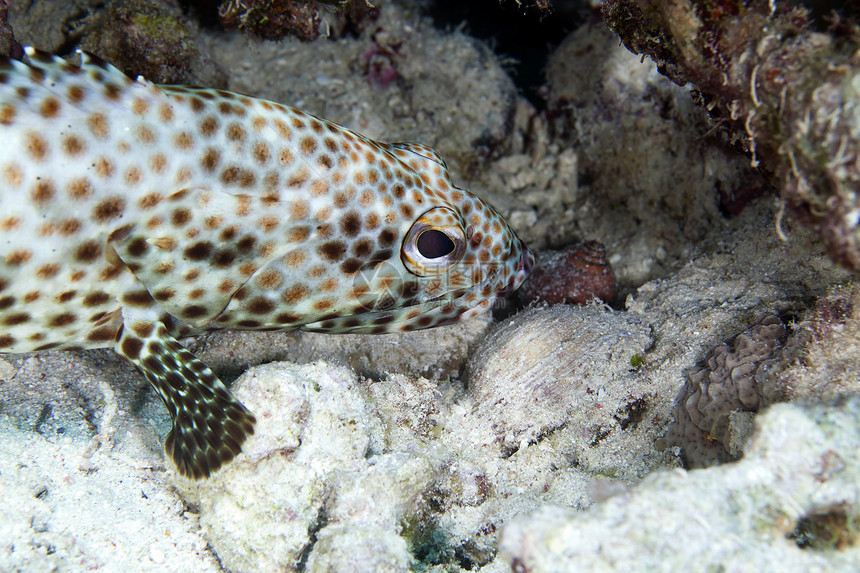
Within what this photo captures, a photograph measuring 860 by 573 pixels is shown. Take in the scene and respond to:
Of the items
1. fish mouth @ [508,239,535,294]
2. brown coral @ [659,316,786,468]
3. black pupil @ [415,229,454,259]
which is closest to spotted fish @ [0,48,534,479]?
black pupil @ [415,229,454,259]

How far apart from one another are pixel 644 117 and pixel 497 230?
2627 millimetres

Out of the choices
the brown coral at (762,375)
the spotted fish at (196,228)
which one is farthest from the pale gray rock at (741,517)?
the spotted fish at (196,228)

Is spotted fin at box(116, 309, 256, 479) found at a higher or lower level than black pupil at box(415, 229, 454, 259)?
lower

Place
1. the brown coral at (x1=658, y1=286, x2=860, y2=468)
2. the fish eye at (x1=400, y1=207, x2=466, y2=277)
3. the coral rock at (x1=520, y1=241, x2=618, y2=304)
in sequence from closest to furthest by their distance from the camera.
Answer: the brown coral at (x1=658, y1=286, x2=860, y2=468), the fish eye at (x1=400, y1=207, x2=466, y2=277), the coral rock at (x1=520, y1=241, x2=618, y2=304)

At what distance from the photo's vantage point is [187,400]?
2.83 meters

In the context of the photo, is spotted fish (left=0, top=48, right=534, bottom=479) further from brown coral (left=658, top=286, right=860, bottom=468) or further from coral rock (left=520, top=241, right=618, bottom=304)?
brown coral (left=658, top=286, right=860, bottom=468)

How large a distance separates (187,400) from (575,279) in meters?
3.01

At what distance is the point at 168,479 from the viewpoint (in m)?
2.84

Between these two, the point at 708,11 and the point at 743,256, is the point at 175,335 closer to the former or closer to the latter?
the point at 708,11

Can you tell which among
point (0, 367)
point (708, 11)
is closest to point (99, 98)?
point (0, 367)

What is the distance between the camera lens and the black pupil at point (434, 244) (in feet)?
10.2

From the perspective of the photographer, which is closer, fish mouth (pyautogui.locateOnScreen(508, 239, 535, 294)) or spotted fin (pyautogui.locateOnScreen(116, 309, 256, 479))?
spotted fin (pyautogui.locateOnScreen(116, 309, 256, 479))

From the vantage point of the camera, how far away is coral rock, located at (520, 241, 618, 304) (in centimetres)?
420

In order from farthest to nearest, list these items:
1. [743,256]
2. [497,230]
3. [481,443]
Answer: [743,256]
[497,230]
[481,443]
